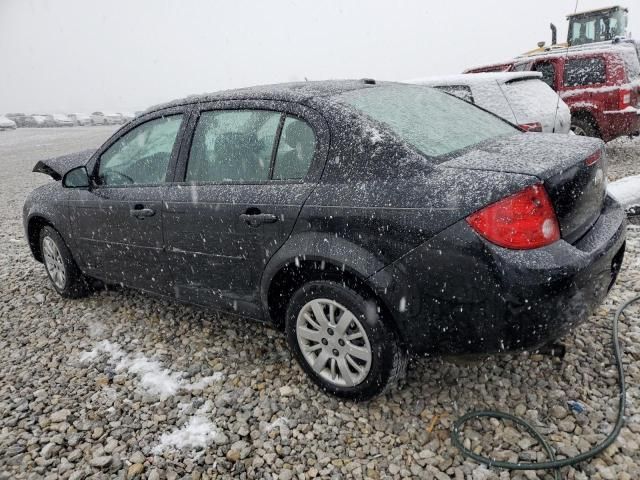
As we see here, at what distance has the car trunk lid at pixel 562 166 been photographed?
204 centimetres

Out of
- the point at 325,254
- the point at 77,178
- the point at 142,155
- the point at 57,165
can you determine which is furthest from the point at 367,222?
the point at 57,165

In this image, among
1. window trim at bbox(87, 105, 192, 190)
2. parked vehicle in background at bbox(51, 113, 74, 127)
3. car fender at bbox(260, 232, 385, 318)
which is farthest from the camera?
parked vehicle in background at bbox(51, 113, 74, 127)

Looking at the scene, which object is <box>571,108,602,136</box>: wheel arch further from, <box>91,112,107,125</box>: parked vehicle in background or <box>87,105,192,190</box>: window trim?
<box>91,112,107,125</box>: parked vehicle in background

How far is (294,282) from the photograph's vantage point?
264 centimetres

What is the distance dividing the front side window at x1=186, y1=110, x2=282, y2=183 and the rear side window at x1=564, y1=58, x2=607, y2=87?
713 cm

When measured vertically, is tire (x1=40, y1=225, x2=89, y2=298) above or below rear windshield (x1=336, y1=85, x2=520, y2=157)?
below

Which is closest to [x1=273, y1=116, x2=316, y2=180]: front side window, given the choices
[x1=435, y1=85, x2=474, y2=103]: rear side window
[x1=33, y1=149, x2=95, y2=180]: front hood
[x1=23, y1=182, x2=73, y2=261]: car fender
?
[x1=23, y1=182, x2=73, y2=261]: car fender

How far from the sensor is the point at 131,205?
327cm

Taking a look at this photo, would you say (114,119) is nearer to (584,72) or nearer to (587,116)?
(584,72)

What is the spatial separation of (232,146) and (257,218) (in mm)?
566

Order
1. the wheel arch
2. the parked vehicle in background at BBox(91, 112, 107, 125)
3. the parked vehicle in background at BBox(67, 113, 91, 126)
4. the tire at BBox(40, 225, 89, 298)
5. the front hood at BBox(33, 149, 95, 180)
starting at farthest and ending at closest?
the parked vehicle in background at BBox(91, 112, 107, 125), the parked vehicle in background at BBox(67, 113, 91, 126), the wheel arch, the front hood at BBox(33, 149, 95, 180), the tire at BBox(40, 225, 89, 298)

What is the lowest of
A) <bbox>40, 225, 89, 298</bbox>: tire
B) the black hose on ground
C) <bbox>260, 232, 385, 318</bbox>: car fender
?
the black hose on ground

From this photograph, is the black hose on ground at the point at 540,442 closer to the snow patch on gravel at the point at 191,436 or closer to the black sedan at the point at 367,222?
the black sedan at the point at 367,222

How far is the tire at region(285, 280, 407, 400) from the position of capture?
2.33 m
